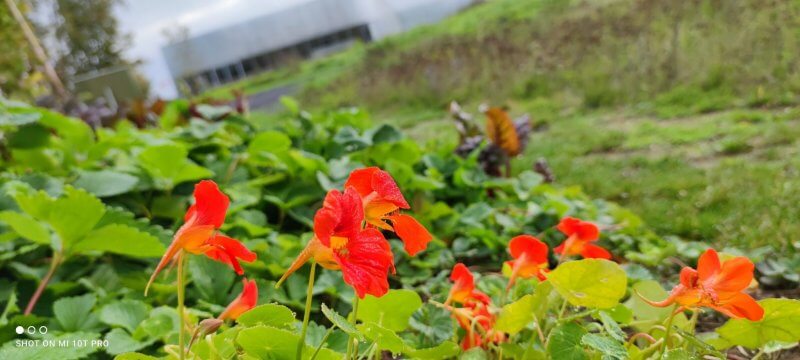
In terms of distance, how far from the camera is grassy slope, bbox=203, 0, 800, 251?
2.16 metres

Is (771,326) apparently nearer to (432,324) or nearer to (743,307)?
(743,307)

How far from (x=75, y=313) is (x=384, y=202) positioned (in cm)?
65

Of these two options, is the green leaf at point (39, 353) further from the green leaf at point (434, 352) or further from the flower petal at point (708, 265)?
the flower petal at point (708, 265)

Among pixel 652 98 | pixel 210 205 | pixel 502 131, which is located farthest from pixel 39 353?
pixel 652 98

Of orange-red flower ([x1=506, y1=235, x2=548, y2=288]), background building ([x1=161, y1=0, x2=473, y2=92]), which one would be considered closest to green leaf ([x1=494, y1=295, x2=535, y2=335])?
orange-red flower ([x1=506, y1=235, x2=548, y2=288])

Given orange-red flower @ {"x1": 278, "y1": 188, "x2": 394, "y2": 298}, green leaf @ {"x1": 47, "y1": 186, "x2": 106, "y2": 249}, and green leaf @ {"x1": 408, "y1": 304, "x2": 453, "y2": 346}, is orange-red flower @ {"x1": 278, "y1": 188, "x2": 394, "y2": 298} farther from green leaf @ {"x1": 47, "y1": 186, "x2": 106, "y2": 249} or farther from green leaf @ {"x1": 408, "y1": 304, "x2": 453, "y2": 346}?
green leaf @ {"x1": 47, "y1": 186, "x2": 106, "y2": 249}

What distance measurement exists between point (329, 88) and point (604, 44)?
548 cm

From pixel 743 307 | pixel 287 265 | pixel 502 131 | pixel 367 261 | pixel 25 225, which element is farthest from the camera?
pixel 502 131

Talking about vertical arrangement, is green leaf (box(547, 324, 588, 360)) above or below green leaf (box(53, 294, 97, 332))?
below

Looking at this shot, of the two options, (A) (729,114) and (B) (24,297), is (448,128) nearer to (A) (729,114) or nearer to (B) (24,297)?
(A) (729,114)

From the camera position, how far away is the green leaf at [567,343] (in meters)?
0.58

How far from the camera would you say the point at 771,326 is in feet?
A: 2.06

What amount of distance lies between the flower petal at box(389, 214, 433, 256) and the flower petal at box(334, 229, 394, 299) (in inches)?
2.3

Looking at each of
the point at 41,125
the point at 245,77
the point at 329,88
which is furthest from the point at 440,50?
the point at 245,77
